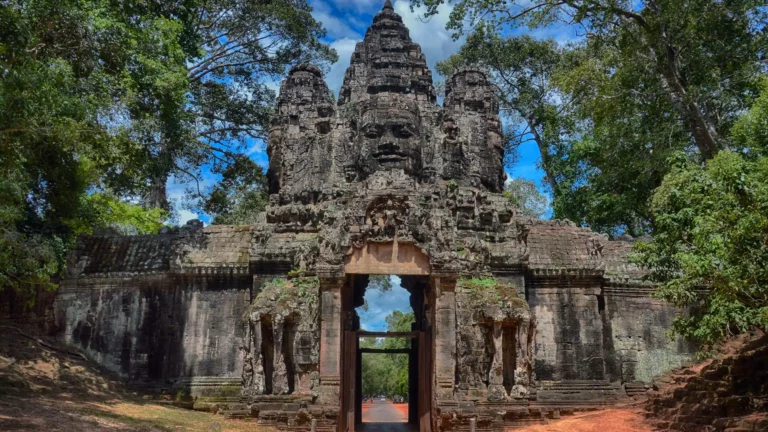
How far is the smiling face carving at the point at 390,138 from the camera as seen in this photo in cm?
1772

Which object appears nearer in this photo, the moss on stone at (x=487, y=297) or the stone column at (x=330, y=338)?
the stone column at (x=330, y=338)

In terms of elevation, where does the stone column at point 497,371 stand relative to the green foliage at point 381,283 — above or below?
below

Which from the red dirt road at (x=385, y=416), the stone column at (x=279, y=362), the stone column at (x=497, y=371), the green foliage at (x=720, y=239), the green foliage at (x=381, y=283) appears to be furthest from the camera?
the green foliage at (x=381, y=283)

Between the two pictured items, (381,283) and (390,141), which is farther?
(381,283)

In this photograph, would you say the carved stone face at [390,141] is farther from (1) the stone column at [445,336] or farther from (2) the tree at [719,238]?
(2) the tree at [719,238]

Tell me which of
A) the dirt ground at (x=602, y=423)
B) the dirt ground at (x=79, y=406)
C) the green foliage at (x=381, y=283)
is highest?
the green foliage at (x=381, y=283)

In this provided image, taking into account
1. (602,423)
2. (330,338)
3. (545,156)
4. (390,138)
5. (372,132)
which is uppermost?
(545,156)

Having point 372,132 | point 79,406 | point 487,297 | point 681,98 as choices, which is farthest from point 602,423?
point 79,406

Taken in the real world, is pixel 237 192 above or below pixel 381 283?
above

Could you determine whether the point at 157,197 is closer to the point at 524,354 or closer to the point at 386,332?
the point at 386,332

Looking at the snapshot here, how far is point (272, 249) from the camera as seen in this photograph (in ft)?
52.0

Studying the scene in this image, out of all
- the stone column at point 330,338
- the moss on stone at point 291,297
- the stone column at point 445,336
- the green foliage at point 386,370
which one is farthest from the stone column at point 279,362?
the green foliage at point 386,370

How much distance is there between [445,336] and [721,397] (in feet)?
17.4

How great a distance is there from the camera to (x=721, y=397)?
486 inches
